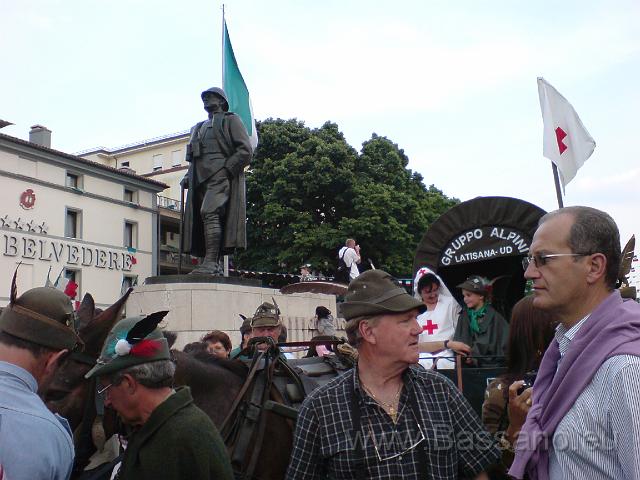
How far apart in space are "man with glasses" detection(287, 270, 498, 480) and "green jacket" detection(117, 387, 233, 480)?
0.40 metres

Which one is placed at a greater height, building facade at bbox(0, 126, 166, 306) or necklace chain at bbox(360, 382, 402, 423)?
building facade at bbox(0, 126, 166, 306)

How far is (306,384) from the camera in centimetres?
396

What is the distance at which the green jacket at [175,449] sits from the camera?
A: 224 centimetres

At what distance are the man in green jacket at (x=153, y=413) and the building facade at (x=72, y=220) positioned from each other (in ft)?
97.0

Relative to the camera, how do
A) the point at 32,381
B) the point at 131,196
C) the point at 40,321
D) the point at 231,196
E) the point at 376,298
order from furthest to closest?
the point at 131,196 < the point at 231,196 < the point at 376,298 < the point at 40,321 < the point at 32,381

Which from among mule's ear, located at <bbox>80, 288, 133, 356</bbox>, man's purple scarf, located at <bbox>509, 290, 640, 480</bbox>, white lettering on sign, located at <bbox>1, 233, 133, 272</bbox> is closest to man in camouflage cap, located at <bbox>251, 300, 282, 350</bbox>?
mule's ear, located at <bbox>80, 288, 133, 356</bbox>

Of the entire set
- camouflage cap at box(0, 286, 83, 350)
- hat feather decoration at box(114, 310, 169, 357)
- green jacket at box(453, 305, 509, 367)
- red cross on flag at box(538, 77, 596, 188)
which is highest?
red cross on flag at box(538, 77, 596, 188)

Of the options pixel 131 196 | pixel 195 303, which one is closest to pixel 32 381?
pixel 195 303

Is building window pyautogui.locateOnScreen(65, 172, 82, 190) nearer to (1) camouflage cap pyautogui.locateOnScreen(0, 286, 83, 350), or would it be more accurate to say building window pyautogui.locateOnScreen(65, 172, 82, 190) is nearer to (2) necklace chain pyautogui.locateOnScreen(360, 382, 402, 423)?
(1) camouflage cap pyautogui.locateOnScreen(0, 286, 83, 350)

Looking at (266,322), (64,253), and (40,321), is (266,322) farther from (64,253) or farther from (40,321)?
(64,253)

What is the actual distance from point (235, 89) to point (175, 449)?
44.6 ft

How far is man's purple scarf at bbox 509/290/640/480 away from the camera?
6.10 ft

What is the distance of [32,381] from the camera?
217 centimetres

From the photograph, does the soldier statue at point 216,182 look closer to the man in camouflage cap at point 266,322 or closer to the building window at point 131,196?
the man in camouflage cap at point 266,322
